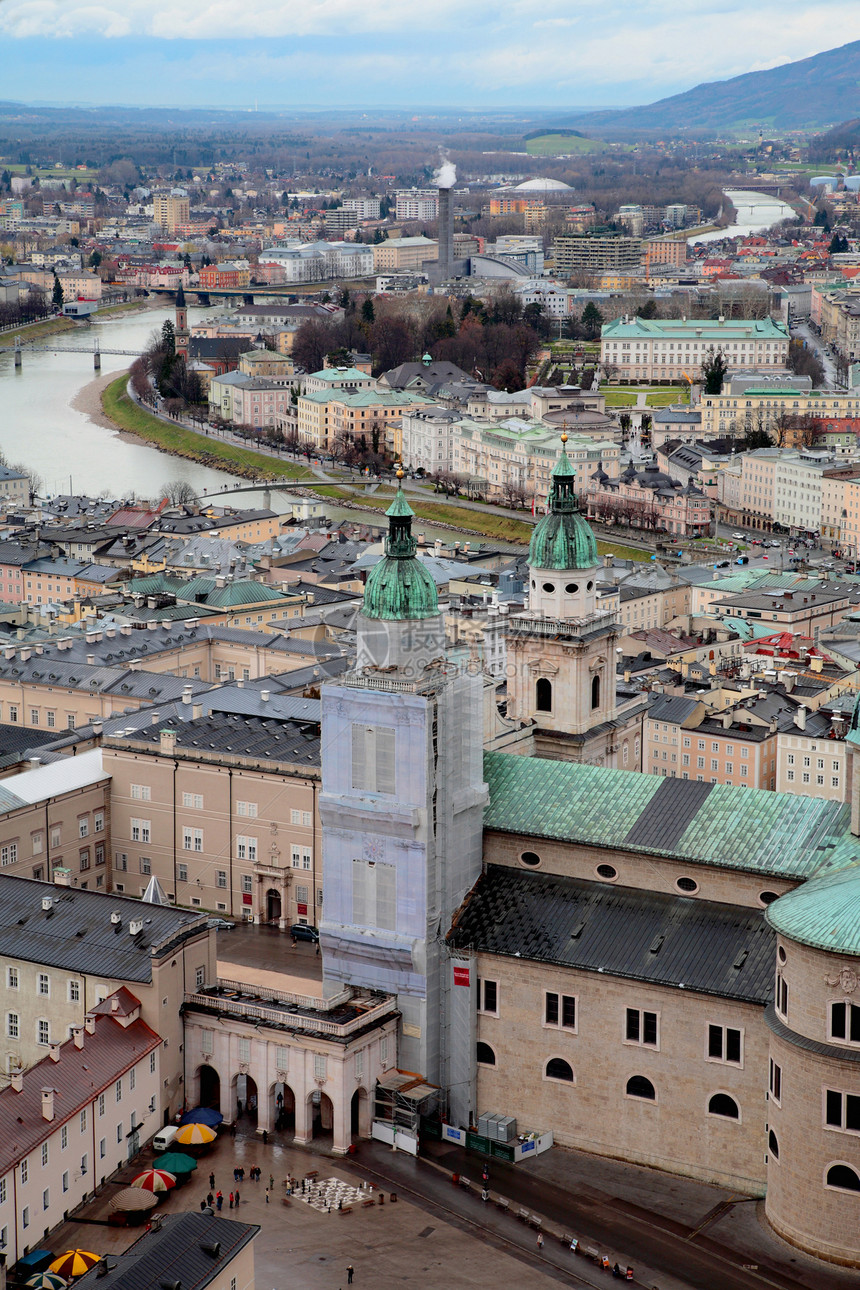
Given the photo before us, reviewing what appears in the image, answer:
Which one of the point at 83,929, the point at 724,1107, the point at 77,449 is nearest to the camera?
the point at 724,1107

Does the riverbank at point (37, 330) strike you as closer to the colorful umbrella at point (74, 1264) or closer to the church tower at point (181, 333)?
the church tower at point (181, 333)

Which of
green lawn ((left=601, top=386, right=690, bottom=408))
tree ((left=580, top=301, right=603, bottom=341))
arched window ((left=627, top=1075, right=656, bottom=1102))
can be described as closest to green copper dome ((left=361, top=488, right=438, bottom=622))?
arched window ((left=627, top=1075, right=656, bottom=1102))

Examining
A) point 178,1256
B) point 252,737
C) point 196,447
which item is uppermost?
point 252,737

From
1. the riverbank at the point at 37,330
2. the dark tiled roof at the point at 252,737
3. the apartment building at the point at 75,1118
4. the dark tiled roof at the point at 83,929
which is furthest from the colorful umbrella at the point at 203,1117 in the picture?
the riverbank at the point at 37,330

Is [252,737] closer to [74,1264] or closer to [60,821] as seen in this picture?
[60,821]

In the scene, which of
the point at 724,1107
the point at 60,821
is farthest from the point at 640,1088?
the point at 60,821

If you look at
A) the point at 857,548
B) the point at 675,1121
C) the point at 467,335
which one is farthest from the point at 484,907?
the point at 467,335
